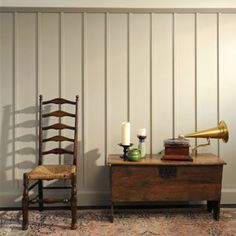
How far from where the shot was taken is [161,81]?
129 inches

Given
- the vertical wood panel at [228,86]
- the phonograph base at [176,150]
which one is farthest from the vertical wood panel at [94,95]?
the vertical wood panel at [228,86]

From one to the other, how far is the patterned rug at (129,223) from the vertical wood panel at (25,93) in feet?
1.82

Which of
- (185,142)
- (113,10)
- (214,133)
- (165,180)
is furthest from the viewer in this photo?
(113,10)

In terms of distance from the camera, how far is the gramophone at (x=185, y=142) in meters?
2.87

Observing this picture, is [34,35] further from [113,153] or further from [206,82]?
[206,82]

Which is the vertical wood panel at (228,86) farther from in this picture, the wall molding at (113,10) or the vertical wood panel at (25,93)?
the vertical wood panel at (25,93)

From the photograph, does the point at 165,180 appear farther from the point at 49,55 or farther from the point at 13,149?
the point at 49,55

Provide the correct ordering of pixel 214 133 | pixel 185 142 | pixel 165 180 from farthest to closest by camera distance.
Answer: pixel 214 133 < pixel 185 142 < pixel 165 180

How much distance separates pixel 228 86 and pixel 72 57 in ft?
5.25

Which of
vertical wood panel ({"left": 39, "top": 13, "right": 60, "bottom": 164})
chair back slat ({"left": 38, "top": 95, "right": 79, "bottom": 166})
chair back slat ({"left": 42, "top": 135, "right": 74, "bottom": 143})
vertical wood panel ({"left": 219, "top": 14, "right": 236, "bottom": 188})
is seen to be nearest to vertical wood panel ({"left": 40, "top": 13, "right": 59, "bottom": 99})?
vertical wood panel ({"left": 39, "top": 13, "right": 60, "bottom": 164})

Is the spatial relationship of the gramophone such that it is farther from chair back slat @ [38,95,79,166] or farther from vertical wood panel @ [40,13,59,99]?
vertical wood panel @ [40,13,59,99]

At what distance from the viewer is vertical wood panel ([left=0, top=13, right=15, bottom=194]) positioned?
3.23m

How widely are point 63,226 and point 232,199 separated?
5.62 ft

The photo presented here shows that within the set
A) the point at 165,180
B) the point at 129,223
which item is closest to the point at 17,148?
the point at 129,223
